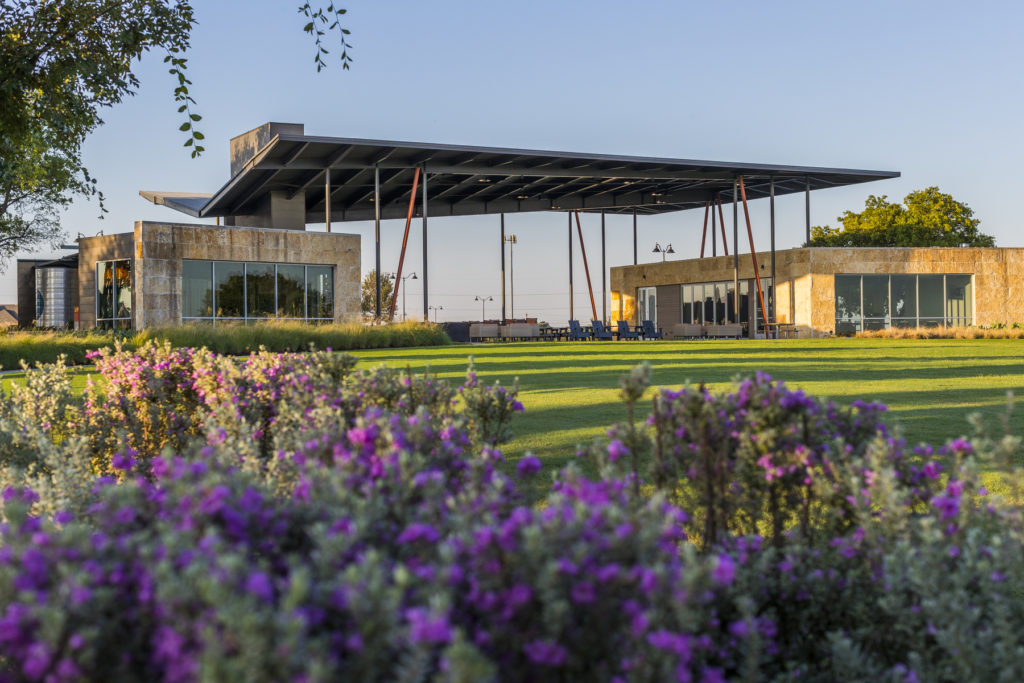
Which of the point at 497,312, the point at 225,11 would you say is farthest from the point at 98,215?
the point at 497,312

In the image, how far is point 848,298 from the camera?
37469 millimetres

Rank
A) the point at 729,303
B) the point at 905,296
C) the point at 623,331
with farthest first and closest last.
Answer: the point at 729,303 → the point at 905,296 → the point at 623,331

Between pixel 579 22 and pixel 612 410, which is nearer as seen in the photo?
pixel 612 410

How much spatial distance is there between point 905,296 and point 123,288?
3302 centimetres

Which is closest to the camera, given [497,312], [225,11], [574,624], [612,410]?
[574,624]

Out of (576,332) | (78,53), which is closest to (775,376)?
(78,53)

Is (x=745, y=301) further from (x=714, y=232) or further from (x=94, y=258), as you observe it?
(x=94, y=258)

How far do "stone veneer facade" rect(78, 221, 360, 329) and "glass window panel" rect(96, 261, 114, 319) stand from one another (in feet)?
0.70

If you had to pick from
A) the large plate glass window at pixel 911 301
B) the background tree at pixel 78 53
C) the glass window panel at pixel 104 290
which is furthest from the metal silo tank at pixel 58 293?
the large plate glass window at pixel 911 301

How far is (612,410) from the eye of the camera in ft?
26.8

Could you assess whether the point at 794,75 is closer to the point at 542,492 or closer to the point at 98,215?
the point at 98,215

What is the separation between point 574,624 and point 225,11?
21.3 ft

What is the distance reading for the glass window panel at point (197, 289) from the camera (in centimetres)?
2770

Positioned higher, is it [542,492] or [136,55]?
[136,55]
